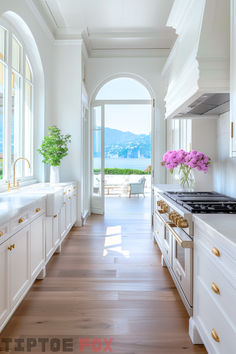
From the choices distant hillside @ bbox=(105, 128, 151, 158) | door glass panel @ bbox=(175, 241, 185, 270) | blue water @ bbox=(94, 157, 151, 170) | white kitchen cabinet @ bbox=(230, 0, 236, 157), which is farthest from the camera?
distant hillside @ bbox=(105, 128, 151, 158)

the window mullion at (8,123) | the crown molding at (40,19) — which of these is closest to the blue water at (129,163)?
the crown molding at (40,19)

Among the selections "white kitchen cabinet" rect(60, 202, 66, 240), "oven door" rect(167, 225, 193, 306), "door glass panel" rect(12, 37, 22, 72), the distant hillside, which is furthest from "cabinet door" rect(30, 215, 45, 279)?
the distant hillside

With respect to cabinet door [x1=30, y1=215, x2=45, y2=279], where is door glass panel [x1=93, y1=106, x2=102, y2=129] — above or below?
above

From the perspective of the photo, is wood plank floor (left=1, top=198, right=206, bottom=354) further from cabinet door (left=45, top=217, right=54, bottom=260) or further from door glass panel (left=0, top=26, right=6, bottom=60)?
door glass panel (left=0, top=26, right=6, bottom=60)

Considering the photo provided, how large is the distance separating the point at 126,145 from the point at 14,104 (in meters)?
16.0

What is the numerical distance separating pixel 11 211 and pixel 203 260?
1319mm

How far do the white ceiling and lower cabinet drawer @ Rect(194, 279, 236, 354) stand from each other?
413 cm

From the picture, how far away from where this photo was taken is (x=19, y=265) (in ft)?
6.82

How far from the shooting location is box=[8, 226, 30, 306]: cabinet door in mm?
1922

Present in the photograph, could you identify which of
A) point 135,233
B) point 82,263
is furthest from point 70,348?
point 135,233

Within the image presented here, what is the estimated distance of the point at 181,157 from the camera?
10.6ft

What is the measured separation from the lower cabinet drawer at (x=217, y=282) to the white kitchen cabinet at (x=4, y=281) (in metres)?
1.24

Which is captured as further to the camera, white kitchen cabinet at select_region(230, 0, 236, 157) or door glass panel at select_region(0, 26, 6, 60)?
door glass panel at select_region(0, 26, 6, 60)

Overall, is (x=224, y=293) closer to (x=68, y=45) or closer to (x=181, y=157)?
(x=181, y=157)
